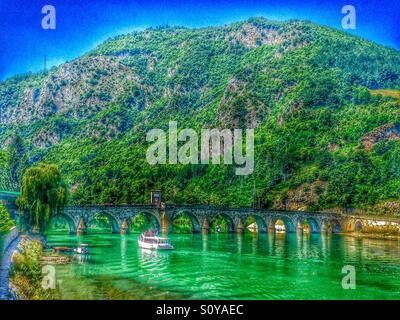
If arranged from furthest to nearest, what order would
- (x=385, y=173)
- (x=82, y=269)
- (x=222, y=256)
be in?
(x=385, y=173)
(x=222, y=256)
(x=82, y=269)

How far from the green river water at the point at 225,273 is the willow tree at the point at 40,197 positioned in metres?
3.71

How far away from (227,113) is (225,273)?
82310 millimetres

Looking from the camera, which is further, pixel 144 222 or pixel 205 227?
pixel 144 222

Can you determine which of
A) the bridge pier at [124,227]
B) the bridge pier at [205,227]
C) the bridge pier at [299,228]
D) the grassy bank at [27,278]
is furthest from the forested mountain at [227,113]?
the grassy bank at [27,278]

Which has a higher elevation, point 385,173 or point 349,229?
point 385,173

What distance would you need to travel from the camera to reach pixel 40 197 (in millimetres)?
36156

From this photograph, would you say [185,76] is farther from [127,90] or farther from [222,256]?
[222,256]

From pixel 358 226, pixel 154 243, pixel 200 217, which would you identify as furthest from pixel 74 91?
pixel 154 243

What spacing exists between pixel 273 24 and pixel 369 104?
162 ft

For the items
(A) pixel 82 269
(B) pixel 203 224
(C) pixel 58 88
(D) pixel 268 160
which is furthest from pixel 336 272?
(C) pixel 58 88

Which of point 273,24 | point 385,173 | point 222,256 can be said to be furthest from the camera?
point 273,24

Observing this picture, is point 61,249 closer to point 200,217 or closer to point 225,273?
point 225,273

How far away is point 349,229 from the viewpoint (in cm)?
7788

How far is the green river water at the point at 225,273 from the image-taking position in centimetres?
→ 2664
